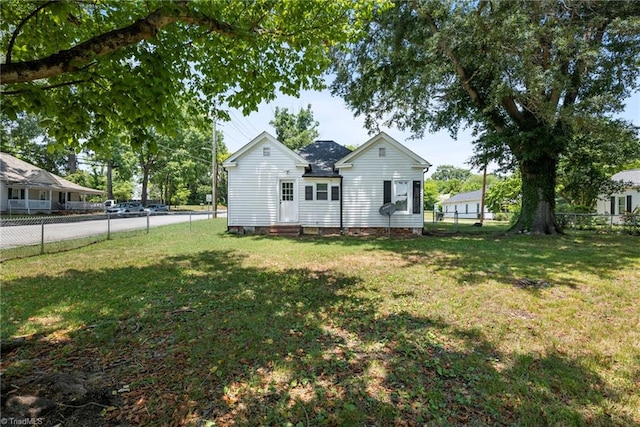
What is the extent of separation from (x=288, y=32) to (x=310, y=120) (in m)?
33.5

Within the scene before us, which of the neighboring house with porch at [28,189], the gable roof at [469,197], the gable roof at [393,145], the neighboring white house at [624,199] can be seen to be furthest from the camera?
the gable roof at [469,197]

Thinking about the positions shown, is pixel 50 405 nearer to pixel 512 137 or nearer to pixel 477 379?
pixel 477 379

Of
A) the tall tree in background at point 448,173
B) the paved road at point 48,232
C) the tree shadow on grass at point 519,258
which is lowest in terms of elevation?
the tree shadow on grass at point 519,258

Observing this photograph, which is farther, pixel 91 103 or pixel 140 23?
pixel 91 103

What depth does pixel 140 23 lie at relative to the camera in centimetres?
296

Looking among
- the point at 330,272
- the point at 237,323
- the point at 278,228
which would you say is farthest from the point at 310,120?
the point at 237,323

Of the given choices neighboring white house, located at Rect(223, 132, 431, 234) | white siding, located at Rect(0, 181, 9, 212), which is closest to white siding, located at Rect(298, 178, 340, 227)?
neighboring white house, located at Rect(223, 132, 431, 234)

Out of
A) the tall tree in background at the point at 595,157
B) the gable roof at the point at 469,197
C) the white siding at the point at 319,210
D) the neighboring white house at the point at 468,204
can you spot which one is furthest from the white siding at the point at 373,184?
the gable roof at the point at 469,197

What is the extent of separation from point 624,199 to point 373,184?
21641mm

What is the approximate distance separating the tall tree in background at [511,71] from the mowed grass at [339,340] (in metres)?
6.69

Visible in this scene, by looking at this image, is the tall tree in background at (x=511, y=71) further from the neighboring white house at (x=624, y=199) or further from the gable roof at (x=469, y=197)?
the gable roof at (x=469, y=197)

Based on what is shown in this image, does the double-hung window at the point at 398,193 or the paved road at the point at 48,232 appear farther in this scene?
the double-hung window at the point at 398,193

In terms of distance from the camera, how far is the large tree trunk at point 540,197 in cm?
1267

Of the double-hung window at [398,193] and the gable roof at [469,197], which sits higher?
the gable roof at [469,197]
